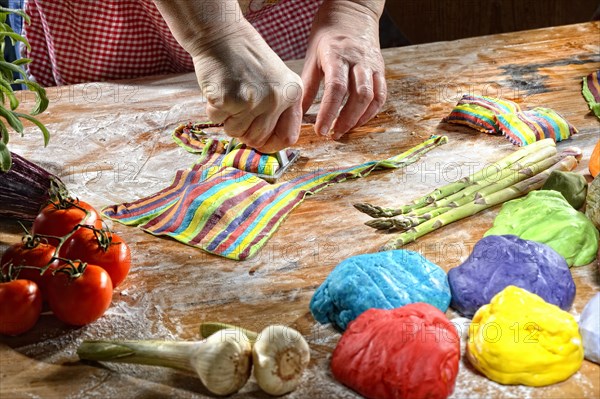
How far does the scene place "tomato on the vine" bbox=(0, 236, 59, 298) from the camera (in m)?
1.74

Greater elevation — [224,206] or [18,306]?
[18,306]

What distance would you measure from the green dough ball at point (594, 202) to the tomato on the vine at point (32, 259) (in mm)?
1262

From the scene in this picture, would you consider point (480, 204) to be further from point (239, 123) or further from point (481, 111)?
point (239, 123)

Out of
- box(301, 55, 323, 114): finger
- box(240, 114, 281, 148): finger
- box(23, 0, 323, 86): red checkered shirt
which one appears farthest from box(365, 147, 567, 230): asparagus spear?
box(23, 0, 323, 86): red checkered shirt

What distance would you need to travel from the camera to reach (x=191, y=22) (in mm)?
1925

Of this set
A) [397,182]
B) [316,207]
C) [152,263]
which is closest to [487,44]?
[397,182]

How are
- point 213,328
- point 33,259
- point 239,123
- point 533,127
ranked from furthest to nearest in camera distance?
point 533,127 < point 239,123 < point 33,259 < point 213,328

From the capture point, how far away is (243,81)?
1911 mm

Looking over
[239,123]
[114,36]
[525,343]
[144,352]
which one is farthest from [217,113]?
[114,36]

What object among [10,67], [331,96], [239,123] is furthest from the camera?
[331,96]

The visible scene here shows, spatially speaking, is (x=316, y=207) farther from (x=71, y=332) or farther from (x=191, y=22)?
(x=71, y=332)

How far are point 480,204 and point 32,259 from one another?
112cm

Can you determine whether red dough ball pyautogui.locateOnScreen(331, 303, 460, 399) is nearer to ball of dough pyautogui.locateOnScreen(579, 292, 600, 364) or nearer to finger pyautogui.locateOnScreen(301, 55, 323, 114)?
ball of dough pyautogui.locateOnScreen(579, 292, 600, 364)

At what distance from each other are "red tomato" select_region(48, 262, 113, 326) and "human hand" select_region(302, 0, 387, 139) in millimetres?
847
